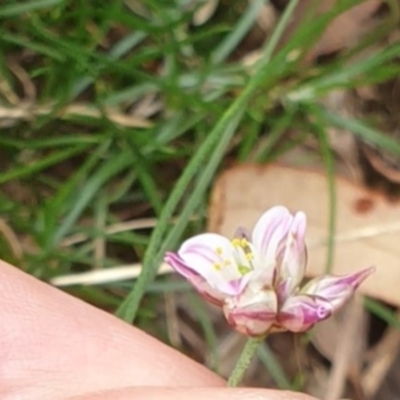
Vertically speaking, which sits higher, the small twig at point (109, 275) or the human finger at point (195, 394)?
the human finger at point (195, 394)

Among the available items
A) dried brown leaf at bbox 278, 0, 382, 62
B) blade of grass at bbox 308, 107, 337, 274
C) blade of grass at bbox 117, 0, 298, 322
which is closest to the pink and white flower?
blade of grass at bbox 117, 0, 298, 322

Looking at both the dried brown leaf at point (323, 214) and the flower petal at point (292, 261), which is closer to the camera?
the flower petal at point (292, 261)

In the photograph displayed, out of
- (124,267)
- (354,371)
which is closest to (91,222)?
(124,267)

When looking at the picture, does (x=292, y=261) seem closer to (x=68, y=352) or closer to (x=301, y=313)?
(x=301, y=313)

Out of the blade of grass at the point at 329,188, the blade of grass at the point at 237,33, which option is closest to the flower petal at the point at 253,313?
the blade of grass at the point at 329,188

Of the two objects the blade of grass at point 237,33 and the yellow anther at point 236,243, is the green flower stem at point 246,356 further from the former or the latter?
the blade of grass at point 237,33

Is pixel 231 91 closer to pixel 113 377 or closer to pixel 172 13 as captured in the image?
pixel 172 13

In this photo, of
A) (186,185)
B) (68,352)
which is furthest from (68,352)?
(186,185)

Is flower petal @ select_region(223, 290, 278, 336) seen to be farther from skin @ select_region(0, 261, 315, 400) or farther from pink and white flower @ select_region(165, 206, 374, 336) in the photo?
skin @ select_region(0, 261, 315, 400)
